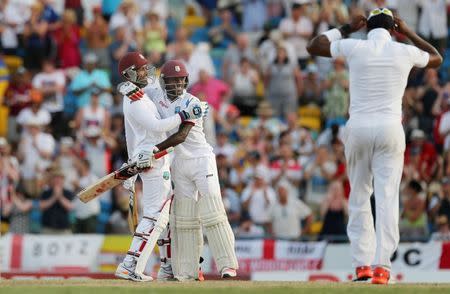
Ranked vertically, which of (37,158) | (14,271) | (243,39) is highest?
(243,39)

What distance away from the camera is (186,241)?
15.4 m

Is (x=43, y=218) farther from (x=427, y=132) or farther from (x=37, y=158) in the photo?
(x=427, y=132)

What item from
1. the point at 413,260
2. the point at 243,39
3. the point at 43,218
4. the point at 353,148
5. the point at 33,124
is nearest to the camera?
the point at 353,148

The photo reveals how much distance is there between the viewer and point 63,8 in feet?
93.7

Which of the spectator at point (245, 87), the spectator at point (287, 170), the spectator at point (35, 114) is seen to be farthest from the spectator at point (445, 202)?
the spectator at point (35, 114)

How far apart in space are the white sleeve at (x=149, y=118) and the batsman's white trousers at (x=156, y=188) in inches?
17.2

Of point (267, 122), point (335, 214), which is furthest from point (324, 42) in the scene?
point (267, 122)

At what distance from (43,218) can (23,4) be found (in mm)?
5983

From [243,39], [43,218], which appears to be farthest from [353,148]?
[243,39]

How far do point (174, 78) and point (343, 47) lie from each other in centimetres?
185

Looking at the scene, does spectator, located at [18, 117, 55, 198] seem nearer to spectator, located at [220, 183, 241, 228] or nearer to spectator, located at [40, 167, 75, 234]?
spectator, located at [40, 167, 75, 234]

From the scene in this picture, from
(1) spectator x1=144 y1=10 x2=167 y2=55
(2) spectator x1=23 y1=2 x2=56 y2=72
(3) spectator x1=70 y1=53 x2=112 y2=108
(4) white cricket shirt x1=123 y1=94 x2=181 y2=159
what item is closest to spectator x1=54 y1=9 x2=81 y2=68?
(2) spectator x1=23 y1=2 x2=56 y2=72

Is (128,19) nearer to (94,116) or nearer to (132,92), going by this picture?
(94,116)

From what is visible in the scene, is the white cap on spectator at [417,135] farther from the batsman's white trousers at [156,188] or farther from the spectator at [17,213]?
the batsman's white trousers at [156,188]
